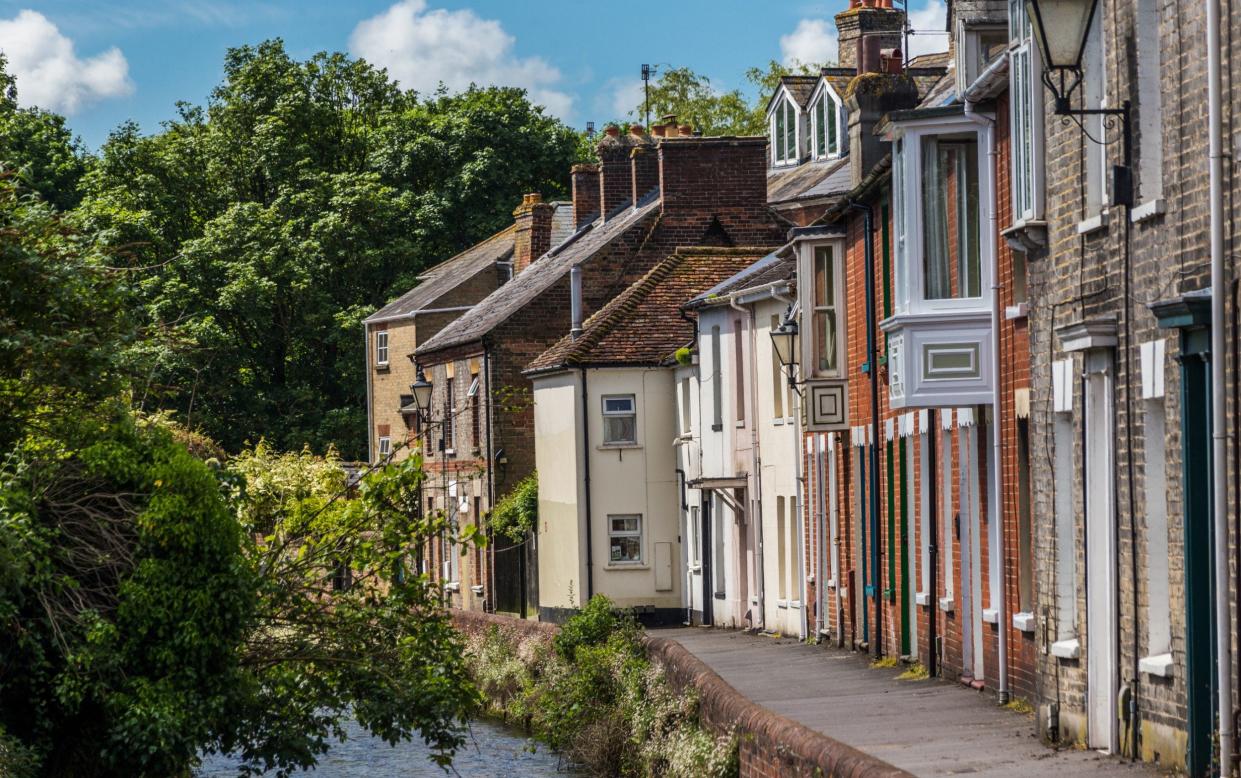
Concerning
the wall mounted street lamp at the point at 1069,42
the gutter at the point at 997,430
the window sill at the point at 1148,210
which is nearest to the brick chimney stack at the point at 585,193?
the gutter at the point at 997,430

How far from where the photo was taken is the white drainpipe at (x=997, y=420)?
62.1 ft

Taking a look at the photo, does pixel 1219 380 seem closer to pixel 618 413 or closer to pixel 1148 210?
pixel 1148 210

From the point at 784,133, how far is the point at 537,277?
24.1 feet

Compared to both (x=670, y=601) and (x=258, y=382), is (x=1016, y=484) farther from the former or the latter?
(x=258, y=382)

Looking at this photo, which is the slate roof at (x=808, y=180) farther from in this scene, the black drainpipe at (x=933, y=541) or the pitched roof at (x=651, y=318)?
the black drainpipe at (x=933, y=541)

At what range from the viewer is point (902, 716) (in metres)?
18.4

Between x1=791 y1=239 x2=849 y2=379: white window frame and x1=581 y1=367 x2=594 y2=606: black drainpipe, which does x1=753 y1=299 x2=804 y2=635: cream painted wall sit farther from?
x1=581 y1=367 x2=594 y2=606: black drainpipe

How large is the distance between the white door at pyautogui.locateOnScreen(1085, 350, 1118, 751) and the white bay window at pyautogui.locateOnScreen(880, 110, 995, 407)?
4699 mm

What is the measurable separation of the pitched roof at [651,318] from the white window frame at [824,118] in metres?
4.82

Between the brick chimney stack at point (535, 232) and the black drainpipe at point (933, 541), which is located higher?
the brick chimney stack at point (535, 232)

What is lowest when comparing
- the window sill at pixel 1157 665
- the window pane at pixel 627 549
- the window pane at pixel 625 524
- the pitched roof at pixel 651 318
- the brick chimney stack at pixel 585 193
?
the window pane at pixel 627 549

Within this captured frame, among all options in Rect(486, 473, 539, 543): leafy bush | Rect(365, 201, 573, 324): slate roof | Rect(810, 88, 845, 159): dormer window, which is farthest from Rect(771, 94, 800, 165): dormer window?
Rect(486, 473, 539, 543): leafy bush

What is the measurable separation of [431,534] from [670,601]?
789 inches

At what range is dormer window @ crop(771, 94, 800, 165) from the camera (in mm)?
49125
